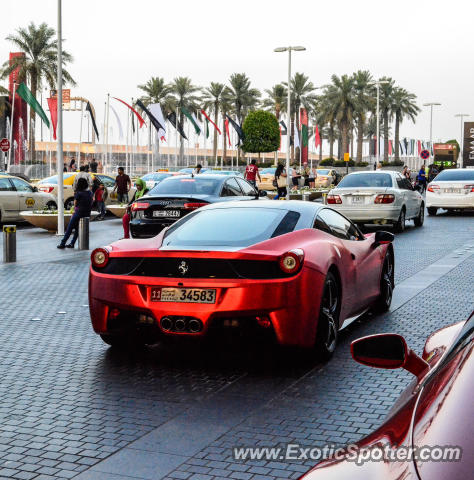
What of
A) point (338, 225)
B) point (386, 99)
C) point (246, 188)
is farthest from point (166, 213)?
point (386, 99)

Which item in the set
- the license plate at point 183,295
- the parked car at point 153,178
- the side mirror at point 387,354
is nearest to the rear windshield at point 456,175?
the parked car at point 153,178

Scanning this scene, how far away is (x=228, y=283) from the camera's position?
6.17 metres

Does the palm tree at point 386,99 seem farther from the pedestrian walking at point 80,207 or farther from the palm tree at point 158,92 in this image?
the pedestrian walking at point 80,207

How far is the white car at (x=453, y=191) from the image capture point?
26672 millimetres

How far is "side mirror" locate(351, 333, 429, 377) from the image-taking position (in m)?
2.67

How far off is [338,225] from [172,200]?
895 cm

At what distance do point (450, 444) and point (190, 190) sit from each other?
51.8 ft

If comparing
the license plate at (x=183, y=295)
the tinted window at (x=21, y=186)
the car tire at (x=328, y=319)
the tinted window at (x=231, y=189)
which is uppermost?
the tinted window at (x=231, y=189)

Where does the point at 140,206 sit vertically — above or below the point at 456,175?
below

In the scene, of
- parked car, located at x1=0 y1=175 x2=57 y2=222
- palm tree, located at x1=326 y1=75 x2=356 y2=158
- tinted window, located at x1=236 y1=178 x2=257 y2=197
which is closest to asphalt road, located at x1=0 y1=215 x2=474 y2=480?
tinted window, located at x1=236 y1=178 x2=257 y2=197

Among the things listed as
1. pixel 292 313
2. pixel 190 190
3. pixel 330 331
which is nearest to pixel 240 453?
pixel 292 313

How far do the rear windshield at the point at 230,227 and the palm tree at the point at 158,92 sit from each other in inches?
2896

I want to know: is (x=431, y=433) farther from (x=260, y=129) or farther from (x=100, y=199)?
(x=260, y=129)

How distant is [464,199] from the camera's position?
26703mm
